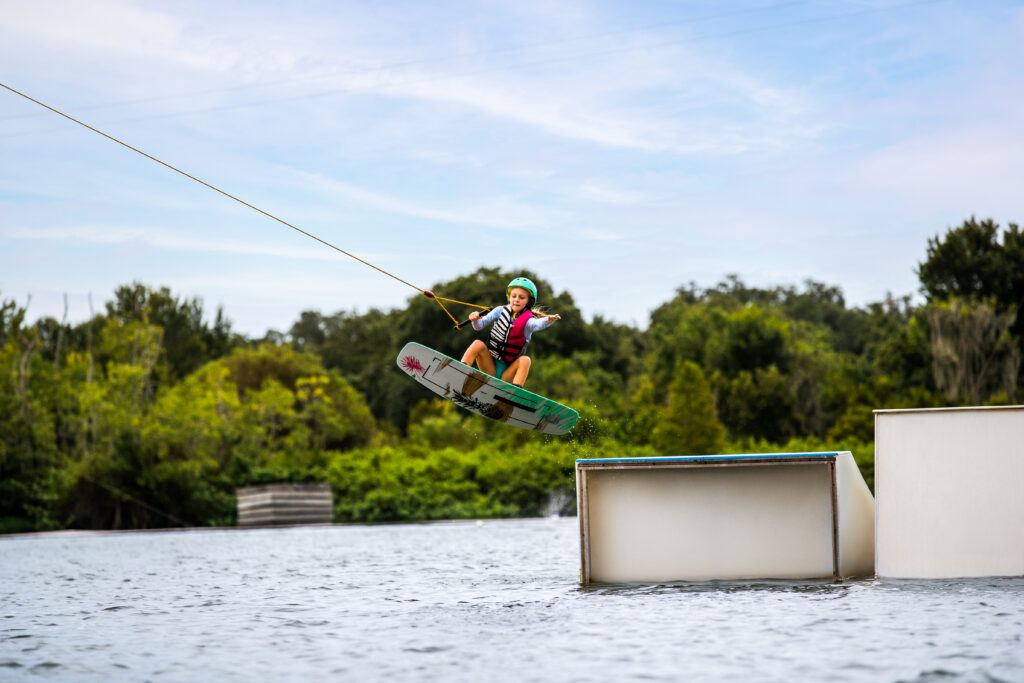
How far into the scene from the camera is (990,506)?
8.79 meters

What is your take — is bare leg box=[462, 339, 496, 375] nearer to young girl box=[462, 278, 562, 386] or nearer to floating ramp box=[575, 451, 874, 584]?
young girl box=[462, 278, 562, 386]

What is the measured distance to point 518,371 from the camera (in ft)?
35.8

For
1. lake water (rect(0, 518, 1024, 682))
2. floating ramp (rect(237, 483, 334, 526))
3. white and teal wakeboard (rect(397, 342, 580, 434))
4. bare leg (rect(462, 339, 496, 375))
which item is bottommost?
floating ramp (rect(237, 483, 334, 526))

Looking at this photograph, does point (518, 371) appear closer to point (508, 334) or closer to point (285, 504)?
point (508, 334)

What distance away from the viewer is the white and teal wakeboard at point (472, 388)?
10.7m

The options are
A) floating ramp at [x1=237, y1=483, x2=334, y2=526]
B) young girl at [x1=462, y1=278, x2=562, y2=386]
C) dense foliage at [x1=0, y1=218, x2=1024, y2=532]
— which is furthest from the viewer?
dense foliage at [x1=0, y1=218, x2=1024, y2=532]

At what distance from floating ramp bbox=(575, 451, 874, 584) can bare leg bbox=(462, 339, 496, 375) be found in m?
1.55

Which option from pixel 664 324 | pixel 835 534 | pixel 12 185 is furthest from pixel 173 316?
pixel 835 534

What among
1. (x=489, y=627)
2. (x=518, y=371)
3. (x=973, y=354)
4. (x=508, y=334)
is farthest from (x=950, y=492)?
(x=973, y=354)

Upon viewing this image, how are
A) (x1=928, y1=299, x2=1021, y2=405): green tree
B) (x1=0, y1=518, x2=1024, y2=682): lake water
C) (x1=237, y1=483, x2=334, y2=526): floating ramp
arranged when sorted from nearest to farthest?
(x1=0, y1=518, x2=1024, y2=682): lake water, (x1=237, y1=483, x2=334, y2=526): floating ramp, (x1=928, y1=299, x2=1021, y2=405): green tree

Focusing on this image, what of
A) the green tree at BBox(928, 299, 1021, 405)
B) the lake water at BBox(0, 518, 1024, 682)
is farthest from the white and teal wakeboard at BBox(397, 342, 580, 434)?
the green tree at BBox(928, 299, 1021, 405)

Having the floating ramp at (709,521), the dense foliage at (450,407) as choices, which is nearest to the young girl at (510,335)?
the floating ramp at (709,521)

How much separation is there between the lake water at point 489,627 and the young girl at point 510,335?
211 cm

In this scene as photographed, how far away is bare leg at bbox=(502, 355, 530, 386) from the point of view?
35.7ft
